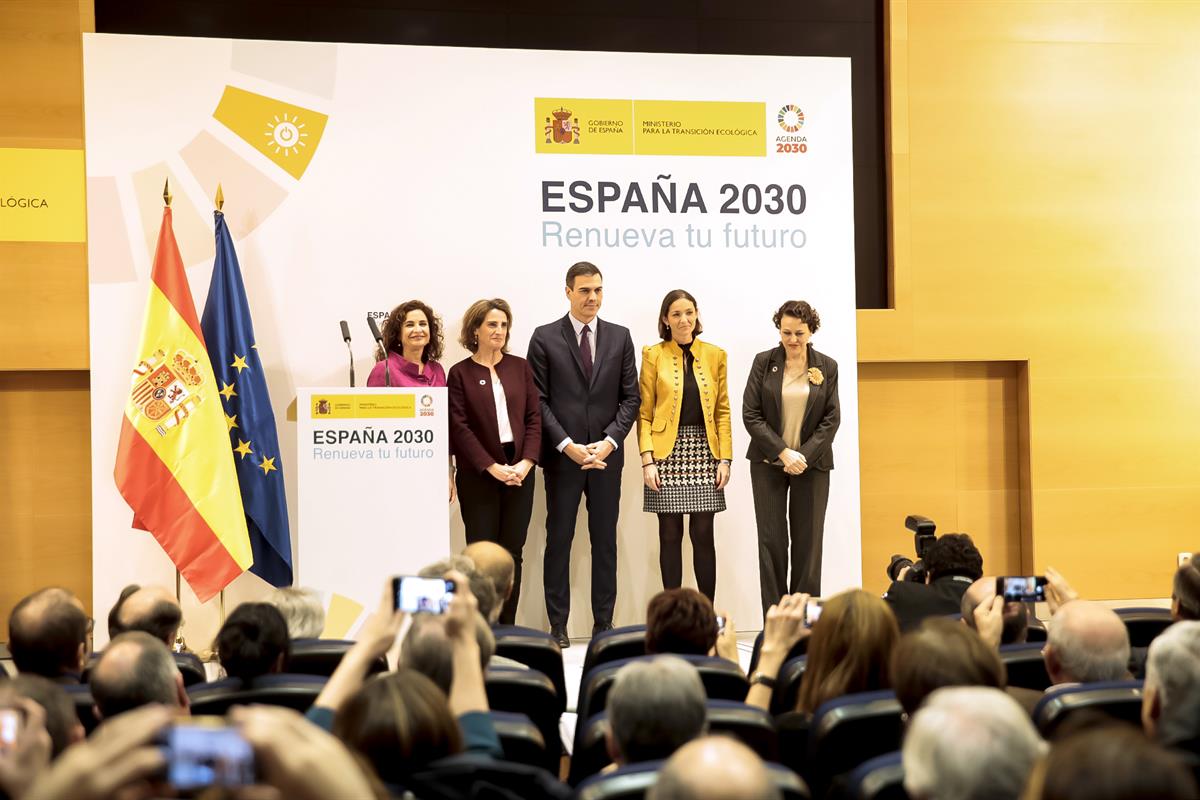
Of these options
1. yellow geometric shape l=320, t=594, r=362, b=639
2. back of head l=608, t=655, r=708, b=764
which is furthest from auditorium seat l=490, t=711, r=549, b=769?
yellow geometric shape l=320, t=594, r=362, b=639

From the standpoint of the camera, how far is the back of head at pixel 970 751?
5.93 feet

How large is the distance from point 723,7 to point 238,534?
4.08m

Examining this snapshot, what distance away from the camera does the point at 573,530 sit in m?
6.30

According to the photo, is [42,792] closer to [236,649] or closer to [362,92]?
[236,649]

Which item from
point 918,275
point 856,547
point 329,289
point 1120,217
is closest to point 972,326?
point 918,275

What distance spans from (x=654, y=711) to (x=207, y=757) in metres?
1.02

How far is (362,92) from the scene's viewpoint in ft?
21.2

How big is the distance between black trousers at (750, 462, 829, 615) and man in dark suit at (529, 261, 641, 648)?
0.78m

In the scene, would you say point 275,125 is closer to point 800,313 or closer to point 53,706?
point 800,313

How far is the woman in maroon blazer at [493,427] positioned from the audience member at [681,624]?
2816 mm

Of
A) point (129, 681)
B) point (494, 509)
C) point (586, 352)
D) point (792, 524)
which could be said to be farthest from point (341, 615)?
point (129, 681)

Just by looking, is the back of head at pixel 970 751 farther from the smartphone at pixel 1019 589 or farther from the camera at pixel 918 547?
the camera at pixel 918 547

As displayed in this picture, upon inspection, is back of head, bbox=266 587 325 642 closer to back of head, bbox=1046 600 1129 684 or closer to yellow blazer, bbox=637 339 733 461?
back of head, bbox=1046 600 1129 684

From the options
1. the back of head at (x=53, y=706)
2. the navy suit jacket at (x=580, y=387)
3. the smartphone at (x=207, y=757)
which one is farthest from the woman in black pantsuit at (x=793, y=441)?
the smartphone at (x=207, y=757)
